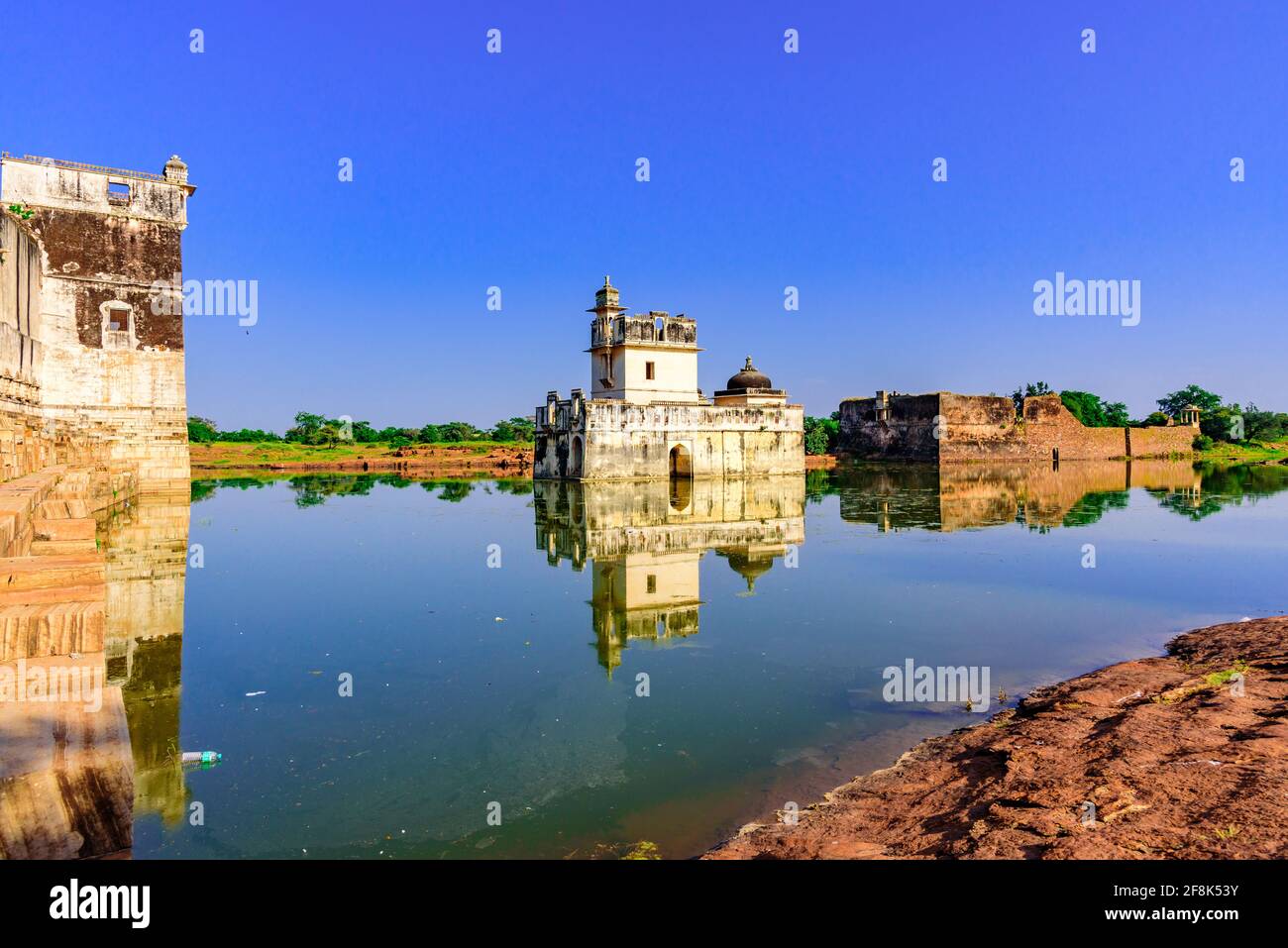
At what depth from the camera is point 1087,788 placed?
15.1 feet

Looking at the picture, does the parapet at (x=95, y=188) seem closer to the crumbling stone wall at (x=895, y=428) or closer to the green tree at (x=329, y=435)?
the green tree at (x=329, y=435)

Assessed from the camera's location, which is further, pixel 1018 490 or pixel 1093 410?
pixel 1093 410

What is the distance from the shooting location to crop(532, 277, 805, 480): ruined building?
34375 mm

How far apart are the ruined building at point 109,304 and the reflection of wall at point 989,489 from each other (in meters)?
22.9

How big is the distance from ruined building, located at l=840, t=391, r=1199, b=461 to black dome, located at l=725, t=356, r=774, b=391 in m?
16.9

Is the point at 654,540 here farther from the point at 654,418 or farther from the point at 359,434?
the point at 359,434

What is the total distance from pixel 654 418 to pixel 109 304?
20.7 meters

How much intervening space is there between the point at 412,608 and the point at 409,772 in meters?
5.64

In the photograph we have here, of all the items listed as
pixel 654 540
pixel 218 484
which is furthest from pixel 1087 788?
pixel 218 484

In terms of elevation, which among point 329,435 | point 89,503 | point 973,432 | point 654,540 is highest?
point 329,435

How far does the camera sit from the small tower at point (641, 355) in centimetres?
3591

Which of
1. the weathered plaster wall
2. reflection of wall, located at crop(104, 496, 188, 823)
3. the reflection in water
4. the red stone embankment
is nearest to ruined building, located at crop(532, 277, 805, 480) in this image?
the weathered plaster wall

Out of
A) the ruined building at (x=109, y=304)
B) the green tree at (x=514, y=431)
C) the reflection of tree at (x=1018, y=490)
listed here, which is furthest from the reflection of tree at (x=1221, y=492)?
the green tree at (x=514, y=431)

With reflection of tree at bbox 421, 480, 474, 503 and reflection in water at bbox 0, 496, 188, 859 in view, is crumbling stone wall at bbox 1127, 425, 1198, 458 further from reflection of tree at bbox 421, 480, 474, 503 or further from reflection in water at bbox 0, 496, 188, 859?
reflection in water at bbox 0, 496, 188, 859
